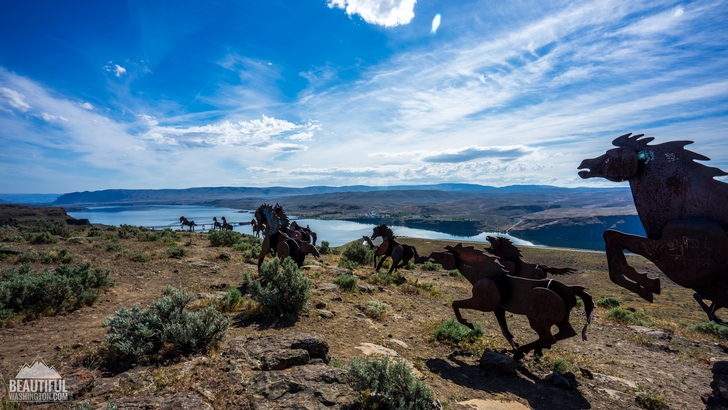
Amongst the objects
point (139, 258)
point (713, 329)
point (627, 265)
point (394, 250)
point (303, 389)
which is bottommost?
point (713, 329)

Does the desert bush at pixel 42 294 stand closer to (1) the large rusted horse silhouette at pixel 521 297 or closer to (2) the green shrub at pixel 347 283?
(2) the green shrub at pixel 347 283

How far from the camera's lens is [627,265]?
16.2 feet

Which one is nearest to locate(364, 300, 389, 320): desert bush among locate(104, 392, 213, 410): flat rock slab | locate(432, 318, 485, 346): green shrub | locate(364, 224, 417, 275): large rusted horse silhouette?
locate(432, 318, 485, 346): green shrub

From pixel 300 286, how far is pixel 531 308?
486cm

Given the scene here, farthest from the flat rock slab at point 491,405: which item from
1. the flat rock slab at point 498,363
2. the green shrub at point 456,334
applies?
the green shrub at point 456,334

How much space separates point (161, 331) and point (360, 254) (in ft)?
45.1

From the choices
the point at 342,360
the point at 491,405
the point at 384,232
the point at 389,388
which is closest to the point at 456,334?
the point at 491,405

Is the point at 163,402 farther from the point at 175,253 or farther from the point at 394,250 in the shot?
the point at 175,253

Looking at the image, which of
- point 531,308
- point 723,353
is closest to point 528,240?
point 723,353

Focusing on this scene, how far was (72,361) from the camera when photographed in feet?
14.7

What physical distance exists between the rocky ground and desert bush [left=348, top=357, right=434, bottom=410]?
9.4 inches

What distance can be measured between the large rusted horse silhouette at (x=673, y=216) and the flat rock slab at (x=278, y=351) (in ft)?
16.7

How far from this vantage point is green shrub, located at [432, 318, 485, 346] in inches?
267

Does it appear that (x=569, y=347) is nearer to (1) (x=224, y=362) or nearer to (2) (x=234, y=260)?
(1) (x=224, y=362)
